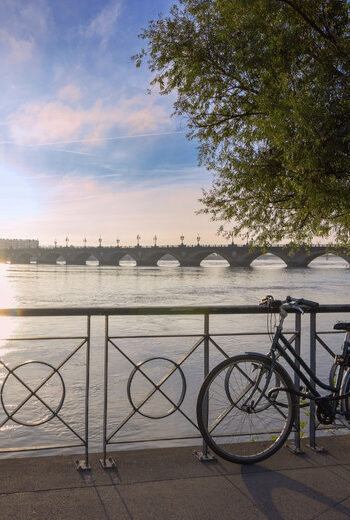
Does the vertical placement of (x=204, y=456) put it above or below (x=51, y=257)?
below

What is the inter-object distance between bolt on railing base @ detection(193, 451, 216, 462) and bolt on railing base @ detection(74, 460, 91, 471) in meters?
0.85

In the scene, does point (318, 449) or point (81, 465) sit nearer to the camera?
point (81, 465)

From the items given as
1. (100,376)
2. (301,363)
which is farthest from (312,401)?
(100,376)

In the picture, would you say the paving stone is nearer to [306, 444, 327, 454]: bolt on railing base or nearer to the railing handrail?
the railing handrail

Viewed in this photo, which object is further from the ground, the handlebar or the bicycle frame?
the handlebar

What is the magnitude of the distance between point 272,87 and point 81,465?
5.73 m

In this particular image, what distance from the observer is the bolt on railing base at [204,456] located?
12.5 feet

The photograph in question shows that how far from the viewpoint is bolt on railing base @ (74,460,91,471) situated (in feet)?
11.7

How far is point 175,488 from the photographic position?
3.30 meters

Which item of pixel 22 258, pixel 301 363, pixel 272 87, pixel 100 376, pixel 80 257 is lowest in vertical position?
pixel 100 376

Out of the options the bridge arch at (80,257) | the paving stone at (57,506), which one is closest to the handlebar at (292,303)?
the paving stone at (57,506)

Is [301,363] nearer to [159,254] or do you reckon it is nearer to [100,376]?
[100,376]

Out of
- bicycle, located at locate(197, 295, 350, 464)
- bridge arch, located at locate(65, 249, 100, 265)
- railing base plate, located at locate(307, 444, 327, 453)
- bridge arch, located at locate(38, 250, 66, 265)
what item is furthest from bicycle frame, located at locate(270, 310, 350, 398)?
bridge arch, located at locate(38, 250, 66, 265)

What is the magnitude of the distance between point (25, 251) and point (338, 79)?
163256 millimetres
